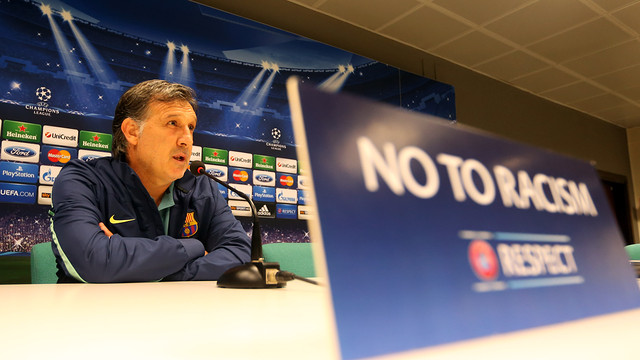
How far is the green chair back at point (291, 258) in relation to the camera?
143 cm

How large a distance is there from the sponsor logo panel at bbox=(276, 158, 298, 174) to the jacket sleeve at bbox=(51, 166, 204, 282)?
1681 mm

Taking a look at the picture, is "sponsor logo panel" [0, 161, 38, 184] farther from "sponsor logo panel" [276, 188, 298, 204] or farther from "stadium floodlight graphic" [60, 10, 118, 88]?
"sponsor logo panel" [276, 188, 298, 204]

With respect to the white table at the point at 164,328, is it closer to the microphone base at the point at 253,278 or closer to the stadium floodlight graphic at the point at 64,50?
the microphone base at the point at 253,278

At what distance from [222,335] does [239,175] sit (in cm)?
231

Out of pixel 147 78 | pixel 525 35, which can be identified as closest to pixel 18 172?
pixel 147 78

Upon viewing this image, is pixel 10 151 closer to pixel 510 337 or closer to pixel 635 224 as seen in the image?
pixel 510 337

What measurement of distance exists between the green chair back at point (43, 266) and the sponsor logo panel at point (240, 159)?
1.47 m

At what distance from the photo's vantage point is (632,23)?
129 inches

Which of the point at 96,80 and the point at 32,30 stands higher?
the point at 32,30

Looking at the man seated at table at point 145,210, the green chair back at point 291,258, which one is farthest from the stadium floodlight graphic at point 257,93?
the green chair back at point 291,258

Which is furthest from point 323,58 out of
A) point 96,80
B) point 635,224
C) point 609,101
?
point 635,224

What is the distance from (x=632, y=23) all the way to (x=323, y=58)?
2.54m

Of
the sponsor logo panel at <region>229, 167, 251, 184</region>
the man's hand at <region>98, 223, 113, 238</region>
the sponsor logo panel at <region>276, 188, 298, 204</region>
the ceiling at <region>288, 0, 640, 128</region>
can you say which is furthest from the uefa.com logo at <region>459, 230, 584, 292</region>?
the ceiling at <region>288, 0, 640, 128</region>

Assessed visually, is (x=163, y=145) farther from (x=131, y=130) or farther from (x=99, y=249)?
(x=99, y=249)
